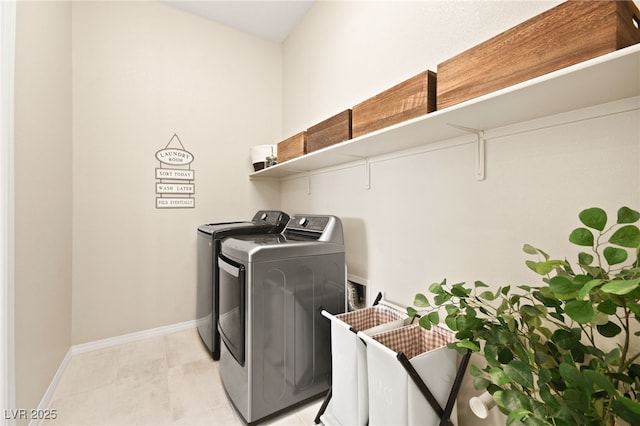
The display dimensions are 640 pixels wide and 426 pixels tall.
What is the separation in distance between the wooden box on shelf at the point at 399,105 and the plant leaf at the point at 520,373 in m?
0.94

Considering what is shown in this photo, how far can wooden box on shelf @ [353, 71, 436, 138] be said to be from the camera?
1.17 m

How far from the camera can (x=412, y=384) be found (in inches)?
40.0

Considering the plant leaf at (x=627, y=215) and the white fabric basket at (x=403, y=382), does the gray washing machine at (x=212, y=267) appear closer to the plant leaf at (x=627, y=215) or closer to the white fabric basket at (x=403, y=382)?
the white fabric basket at (x=403, y=382)

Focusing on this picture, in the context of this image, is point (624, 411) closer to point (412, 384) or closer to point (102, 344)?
point (412, 384)

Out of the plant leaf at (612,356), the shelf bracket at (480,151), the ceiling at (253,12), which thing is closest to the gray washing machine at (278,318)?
the shelf bracket at (480,151)

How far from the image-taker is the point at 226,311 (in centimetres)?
166

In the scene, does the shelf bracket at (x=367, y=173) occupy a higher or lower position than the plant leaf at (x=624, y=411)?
higher

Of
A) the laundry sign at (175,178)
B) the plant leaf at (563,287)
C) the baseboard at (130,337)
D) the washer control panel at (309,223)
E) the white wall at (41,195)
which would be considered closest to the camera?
the plant leaf at (563,287)

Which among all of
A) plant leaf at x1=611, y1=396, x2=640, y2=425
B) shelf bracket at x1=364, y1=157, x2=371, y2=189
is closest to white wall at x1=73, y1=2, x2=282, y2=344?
shelf bracket at x1=364, y1=157, x2=371, y2=189

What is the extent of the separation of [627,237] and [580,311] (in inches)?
8.6

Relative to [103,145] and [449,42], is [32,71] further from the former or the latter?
[449,42]

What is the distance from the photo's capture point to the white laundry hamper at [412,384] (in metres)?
1.02

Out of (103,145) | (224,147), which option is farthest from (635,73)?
(103,145)

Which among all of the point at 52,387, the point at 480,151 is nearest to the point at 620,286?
the point at 480,151
